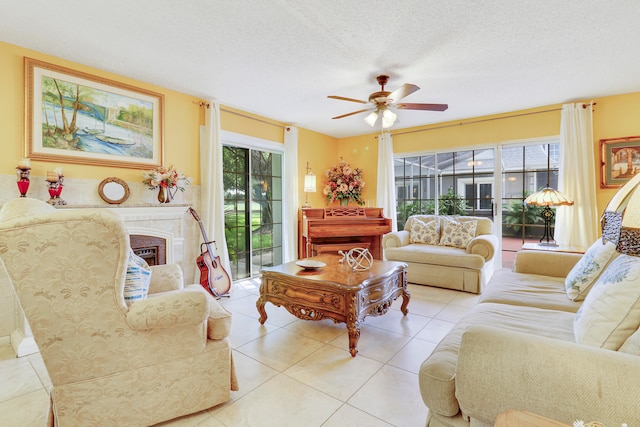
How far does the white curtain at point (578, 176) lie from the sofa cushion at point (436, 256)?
135 cm

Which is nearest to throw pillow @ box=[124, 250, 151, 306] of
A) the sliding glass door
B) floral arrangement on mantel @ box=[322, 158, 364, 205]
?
the sliding glass door

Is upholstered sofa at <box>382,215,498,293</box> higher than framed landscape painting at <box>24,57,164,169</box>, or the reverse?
framed landscape painting at <box>24,57,164,169</box>

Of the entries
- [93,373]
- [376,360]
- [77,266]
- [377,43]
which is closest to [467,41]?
[377,43]

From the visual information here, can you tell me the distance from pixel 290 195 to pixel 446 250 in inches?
→ 96.7

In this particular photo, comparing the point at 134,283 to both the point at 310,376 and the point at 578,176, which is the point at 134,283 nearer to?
the point at 310,376

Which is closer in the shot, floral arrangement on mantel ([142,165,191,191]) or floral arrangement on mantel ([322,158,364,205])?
floral arrangement on mantel ([142,165,191,191])

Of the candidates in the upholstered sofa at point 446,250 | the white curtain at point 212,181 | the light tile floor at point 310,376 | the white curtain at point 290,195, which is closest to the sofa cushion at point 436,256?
the upholstered sofa at point 446,250

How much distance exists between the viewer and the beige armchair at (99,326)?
123 cm

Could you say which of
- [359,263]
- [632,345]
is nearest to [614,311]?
[632,345]

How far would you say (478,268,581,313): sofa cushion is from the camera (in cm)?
193

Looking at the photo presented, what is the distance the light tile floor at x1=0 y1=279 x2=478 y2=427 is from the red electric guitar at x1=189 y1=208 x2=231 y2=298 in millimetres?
752

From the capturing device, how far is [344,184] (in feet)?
18.0

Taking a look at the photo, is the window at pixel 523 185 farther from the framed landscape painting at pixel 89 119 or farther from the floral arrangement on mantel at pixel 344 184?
the framed landscape painting at pixel 89 119

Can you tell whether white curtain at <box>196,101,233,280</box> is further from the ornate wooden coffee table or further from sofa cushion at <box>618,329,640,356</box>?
sofa cushion at <box>618,329,640,356</box>
